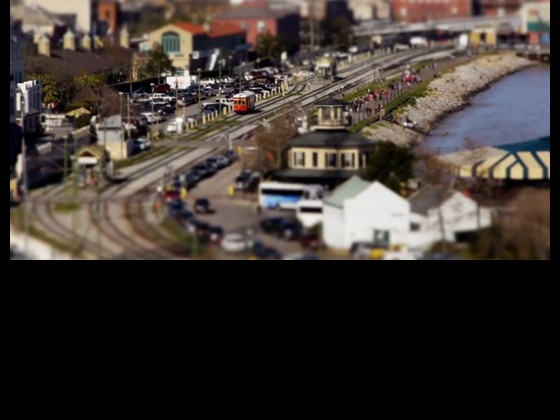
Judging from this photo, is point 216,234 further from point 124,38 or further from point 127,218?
point 124,38

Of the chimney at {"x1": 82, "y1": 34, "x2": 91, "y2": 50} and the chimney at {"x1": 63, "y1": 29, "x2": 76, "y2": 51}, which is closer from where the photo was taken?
the chimney at {"x1": 63, "y1": 29, "x2": 76, "y2": 51}

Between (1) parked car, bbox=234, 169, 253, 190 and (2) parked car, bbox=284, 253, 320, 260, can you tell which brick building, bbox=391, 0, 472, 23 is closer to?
(1) parked car, bbox=234, 169, 253, 190

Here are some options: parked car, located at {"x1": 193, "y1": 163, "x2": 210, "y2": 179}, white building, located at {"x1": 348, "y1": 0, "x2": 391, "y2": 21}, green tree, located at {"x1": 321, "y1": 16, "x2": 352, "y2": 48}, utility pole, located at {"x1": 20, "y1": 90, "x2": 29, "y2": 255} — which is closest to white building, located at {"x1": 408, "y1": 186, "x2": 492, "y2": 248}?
parked car, located at {"x1": 193, "y1": 163, "x2": 210, "y2": 179}

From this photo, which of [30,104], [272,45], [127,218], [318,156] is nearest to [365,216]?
[318,156]

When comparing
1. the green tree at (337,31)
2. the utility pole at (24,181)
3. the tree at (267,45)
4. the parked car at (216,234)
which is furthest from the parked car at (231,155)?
the green tree at (337,31)

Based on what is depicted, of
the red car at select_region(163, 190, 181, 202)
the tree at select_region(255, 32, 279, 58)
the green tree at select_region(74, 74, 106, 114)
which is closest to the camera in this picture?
the red car at select_region(163, 190, 181, 202)

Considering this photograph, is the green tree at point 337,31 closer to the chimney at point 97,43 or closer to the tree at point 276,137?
the chimney at point 97,43
